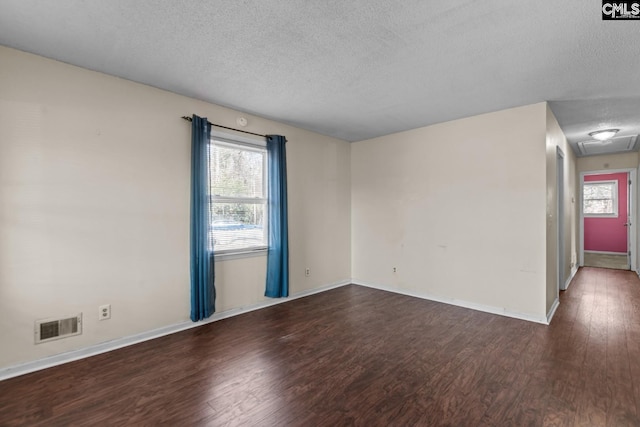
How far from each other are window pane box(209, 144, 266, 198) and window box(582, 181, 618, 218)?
30.9 feet

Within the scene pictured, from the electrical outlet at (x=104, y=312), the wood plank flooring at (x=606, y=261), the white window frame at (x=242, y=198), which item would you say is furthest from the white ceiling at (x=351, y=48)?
the wood plank flooring at (x=606, y=261)

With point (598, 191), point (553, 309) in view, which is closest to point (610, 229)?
point (598, 191)

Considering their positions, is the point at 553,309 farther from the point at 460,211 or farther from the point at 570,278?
the point at 570,278

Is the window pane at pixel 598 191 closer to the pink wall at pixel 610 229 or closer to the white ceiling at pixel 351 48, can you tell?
the pink wall at pixel 610 229

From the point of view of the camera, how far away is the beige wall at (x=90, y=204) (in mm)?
2342

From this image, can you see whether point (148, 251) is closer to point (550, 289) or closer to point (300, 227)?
point (300, 227)

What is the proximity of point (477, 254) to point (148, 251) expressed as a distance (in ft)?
12.9

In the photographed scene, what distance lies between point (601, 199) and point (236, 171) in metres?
10.0

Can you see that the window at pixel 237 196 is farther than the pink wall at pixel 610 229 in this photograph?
No

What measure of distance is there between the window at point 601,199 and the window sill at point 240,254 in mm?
9461

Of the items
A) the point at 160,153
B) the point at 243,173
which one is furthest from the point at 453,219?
the point at 160,153

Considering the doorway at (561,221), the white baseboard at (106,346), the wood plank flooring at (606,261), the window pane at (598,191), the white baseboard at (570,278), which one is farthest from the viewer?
the window pane at (598,191)

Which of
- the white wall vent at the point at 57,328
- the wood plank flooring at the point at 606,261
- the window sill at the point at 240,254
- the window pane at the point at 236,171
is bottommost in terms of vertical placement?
the wood plank flooring at the point at 606,261

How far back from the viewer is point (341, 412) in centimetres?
190
